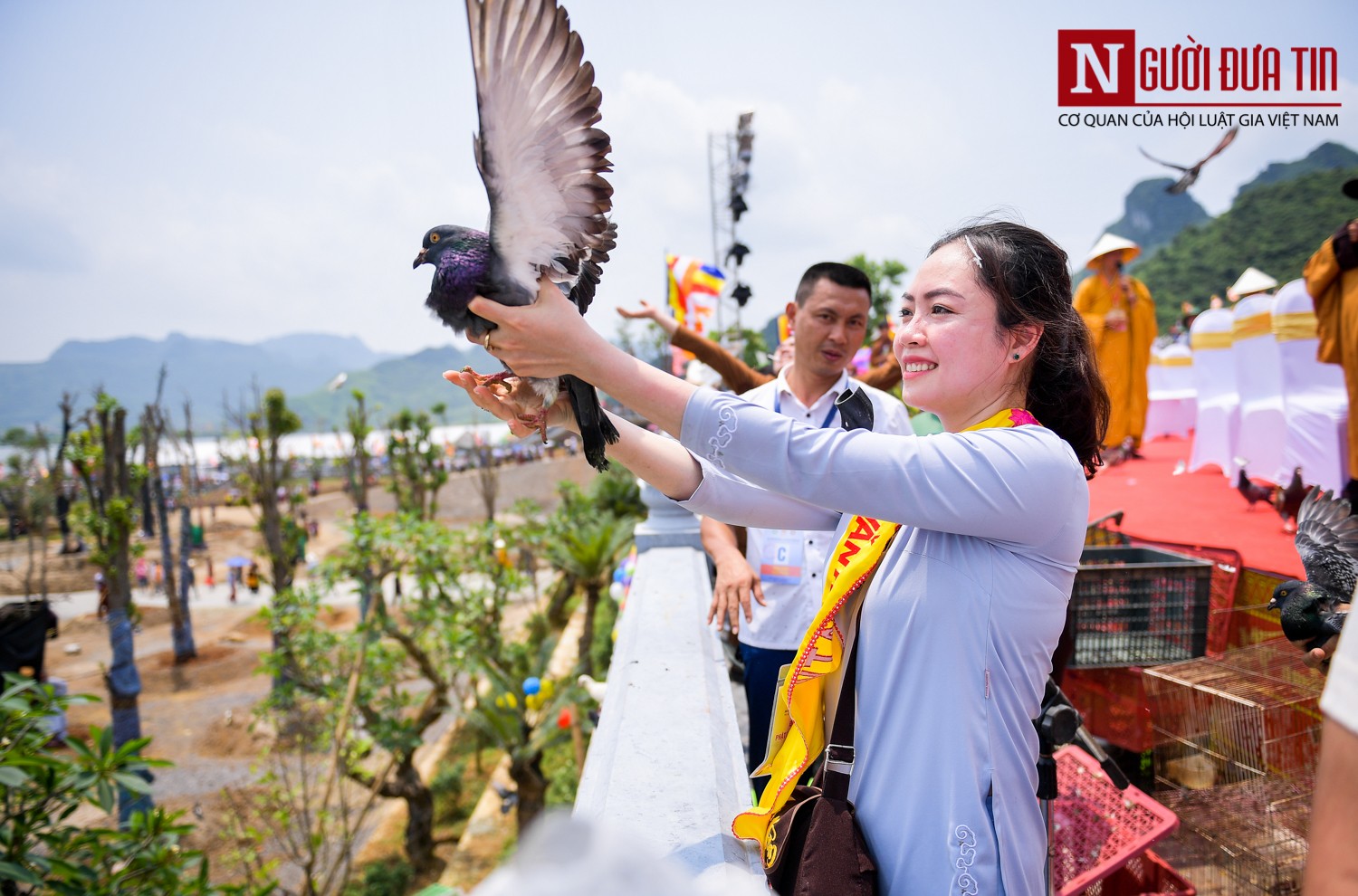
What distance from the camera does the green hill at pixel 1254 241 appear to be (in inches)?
1318

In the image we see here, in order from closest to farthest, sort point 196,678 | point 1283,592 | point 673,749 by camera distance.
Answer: point 673,749 < point 1283,592 < point 196,678

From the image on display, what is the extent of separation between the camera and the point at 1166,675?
2.58m

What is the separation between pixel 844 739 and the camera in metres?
1.28

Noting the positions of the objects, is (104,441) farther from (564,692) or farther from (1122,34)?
(1122,34)

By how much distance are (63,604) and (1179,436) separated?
29176mm

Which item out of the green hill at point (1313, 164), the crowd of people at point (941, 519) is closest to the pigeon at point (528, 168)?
the crowd of people at point (941, 519)

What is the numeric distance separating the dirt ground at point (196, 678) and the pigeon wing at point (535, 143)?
5.82m

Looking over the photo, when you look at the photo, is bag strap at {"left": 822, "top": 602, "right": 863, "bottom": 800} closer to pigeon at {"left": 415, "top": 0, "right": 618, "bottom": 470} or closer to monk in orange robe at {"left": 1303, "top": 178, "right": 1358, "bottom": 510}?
pigeon at {"left": 415, "top": 0, "right": 618, "bottom": 470}

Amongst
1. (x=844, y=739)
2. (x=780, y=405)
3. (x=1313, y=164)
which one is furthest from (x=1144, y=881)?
(x=1313, y=164)

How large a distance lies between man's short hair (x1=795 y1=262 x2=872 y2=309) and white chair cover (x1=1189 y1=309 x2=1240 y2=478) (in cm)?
581

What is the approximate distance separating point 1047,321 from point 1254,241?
48120mm

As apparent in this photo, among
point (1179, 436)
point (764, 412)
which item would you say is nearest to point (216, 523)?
point (1179, 436)

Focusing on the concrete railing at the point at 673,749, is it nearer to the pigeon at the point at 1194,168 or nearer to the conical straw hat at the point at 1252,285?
the pigeon at the point at 1194,168

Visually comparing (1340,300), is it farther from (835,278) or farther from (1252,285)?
(1252,285)
